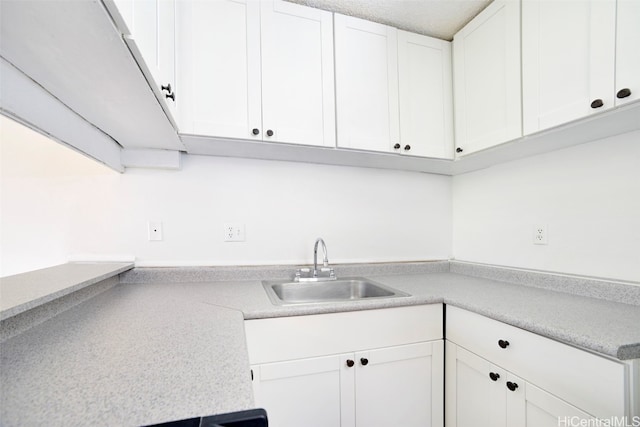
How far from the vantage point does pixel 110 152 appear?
1.27 metres

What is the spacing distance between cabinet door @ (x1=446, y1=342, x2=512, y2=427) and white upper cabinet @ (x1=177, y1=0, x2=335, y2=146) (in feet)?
3.75

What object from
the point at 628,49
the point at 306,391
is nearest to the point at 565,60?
the point at 628,49

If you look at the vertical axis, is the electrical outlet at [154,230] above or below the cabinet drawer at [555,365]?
above

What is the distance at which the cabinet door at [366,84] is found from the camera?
1.43m

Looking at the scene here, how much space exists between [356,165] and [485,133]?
708 millimetres

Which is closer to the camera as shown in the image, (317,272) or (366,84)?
(366,84)

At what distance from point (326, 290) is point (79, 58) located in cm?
136

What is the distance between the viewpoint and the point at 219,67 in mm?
1258

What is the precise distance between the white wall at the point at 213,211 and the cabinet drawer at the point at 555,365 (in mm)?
800

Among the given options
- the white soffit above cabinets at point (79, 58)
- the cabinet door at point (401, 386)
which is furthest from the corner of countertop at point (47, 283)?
the cabinet door at point (401, 386)

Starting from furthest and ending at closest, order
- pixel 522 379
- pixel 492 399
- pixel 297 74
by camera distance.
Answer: pixel 297 74 < pixel 492 399 < pixel 522 379

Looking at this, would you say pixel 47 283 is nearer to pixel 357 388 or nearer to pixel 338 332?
pixel 338 332

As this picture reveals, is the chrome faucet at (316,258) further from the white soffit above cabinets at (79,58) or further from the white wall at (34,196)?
the white wall at (34,196)

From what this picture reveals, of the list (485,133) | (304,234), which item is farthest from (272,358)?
(485,133)
